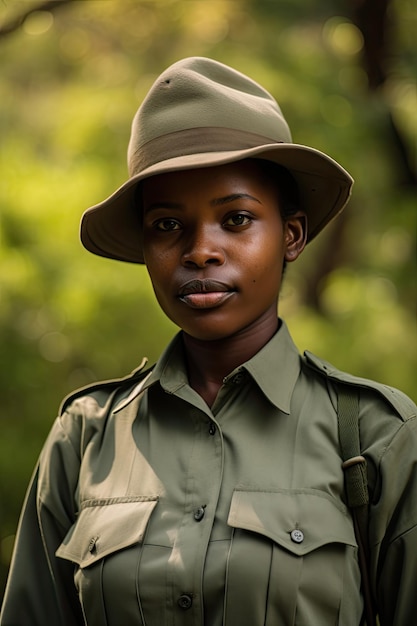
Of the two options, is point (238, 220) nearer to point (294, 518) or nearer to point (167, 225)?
point (167, 225)

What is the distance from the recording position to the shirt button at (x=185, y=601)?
1.92m

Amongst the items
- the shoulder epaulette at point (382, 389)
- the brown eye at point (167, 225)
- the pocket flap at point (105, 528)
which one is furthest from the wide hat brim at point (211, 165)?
the pocket flap at point (105, 528)

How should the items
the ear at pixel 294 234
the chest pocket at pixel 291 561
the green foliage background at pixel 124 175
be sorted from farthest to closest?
the green foliage background at pixel 124 175
the ear at pixel 294 234
the chest pocket at pixel 291 561

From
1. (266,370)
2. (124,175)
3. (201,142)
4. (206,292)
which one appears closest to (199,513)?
(266,370)

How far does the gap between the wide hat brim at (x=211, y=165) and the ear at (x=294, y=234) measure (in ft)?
0.21

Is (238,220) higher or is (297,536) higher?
(238,220)

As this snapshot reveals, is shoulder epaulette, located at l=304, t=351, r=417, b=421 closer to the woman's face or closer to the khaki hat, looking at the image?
the woman's face

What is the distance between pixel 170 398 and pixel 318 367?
354 mm

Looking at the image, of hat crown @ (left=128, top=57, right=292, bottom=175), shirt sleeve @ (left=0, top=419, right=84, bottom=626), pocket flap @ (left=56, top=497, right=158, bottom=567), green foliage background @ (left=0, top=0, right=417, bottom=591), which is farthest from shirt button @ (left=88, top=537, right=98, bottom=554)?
green foliage background @ (left=0, top=0, right=417, bottom=591)

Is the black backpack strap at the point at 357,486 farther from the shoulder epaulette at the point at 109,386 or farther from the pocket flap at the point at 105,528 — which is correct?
the shoulder epaulette at the point at 109,386

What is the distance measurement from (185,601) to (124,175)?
4790mm

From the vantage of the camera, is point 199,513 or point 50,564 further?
point 50,564

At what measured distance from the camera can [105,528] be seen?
208 centimetres

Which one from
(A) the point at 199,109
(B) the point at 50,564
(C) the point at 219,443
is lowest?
(B) the point at 50,564
